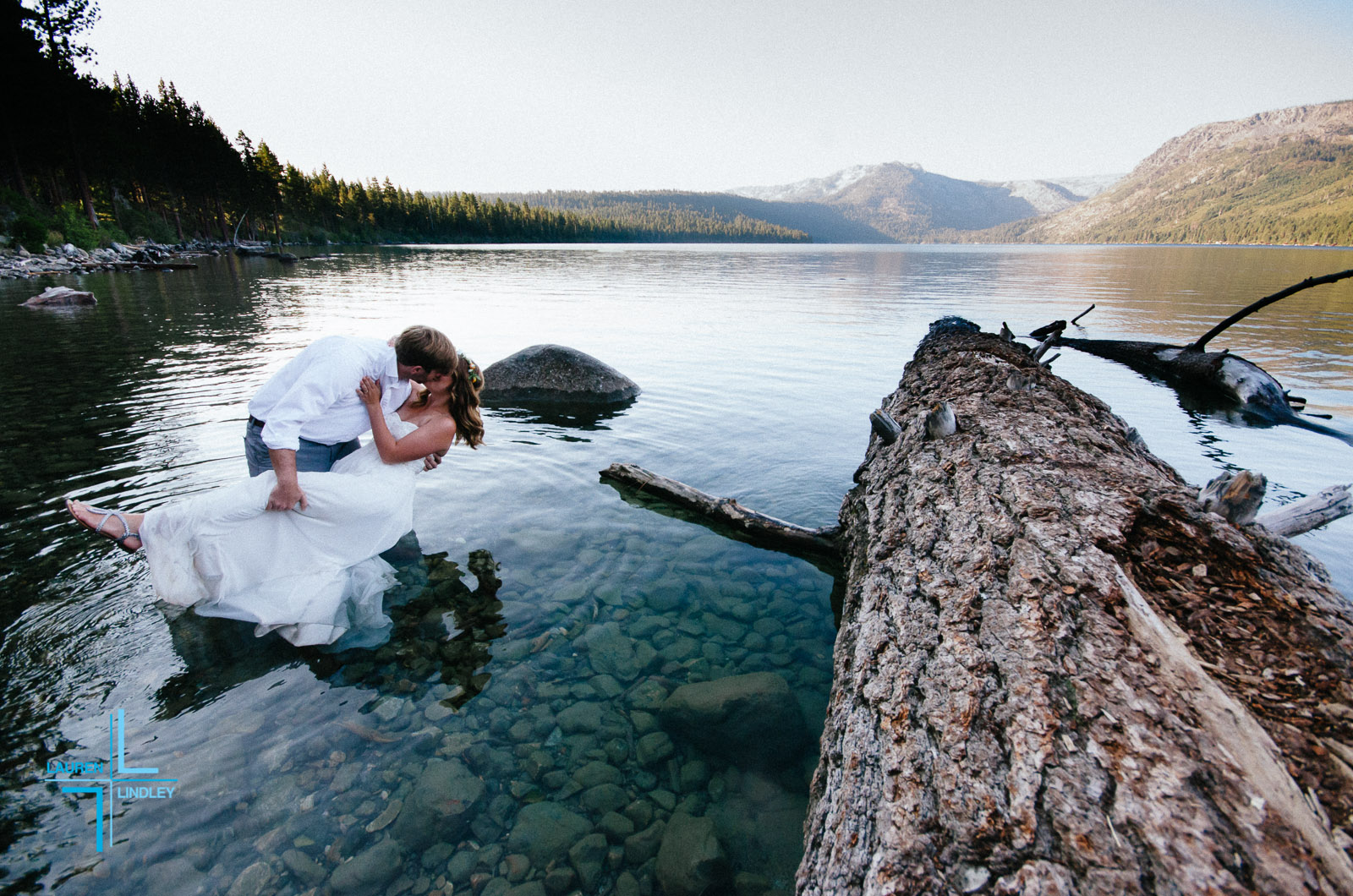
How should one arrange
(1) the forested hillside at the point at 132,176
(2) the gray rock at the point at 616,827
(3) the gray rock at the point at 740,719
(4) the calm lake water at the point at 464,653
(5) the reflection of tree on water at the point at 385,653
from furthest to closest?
1. (1) the forested hillside at the point at 132,176
2. (5) the reflection of tree on water at the point at 385,653
3. (3) the gray rock at the point at 740,719
4. (2) the gray rock at the point at 616,827
5. (4) the calm lake water at the point at 464,653

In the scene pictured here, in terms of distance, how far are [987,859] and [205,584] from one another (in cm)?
534

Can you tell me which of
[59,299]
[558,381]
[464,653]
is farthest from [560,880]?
[59,299]

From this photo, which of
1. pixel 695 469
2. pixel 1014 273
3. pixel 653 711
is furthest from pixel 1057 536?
pixel 1014 273

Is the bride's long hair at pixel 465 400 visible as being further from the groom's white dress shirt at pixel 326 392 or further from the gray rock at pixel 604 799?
the gray rock at pixel 604 799

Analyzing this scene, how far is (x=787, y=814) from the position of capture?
339cm

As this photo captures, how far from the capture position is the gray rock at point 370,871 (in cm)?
284

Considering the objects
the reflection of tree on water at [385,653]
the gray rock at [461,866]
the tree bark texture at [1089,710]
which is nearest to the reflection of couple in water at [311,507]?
the reflection of tree on water at [385,653]

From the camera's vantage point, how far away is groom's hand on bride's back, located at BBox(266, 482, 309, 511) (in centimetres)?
430

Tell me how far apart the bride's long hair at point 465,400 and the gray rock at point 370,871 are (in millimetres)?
2978

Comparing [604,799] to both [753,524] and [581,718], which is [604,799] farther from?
[753,524]

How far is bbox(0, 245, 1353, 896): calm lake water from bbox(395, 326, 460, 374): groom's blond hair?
204cm

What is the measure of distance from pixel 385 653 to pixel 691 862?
2.73m

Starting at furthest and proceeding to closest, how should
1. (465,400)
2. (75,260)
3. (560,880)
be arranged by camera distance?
(75,260) → (465,400) → (560,880)

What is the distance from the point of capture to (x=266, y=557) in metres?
4.46
